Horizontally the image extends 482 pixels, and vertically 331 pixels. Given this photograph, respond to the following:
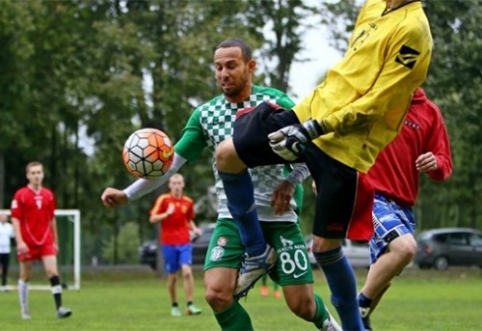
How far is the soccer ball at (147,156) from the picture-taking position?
7.43 metres

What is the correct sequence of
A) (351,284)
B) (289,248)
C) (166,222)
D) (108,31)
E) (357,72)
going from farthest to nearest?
(108,31), (166,222), (289,248), (351,284), (357,72)

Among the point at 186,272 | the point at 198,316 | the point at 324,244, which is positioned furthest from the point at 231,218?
the point at 186,272

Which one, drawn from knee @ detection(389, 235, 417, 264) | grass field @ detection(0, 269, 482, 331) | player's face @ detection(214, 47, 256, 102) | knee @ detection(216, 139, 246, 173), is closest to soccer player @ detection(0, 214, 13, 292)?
grass field @ detection(0, 269, 482, 331)

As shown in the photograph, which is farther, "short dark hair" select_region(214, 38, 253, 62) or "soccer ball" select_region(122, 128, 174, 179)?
"short dark hair" select_region(214, 38, 253, 62)

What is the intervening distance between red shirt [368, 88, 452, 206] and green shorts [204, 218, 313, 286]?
4.63 ft

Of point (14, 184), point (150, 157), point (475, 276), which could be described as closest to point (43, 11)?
point (14, 184)

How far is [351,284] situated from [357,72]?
1.45 metres

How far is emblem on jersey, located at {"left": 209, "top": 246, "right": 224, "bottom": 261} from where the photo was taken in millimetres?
7625

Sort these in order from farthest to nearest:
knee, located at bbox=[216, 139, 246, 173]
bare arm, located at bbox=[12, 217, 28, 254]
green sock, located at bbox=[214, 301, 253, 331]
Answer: bare arm, located at bbox=[12, 217, 28, 254]
green sock, located at bbox=[214, 301, 253, 331]
knee, located at bbox=[216, 139, 246, 173]

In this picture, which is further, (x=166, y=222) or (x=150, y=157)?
(x=166, y=222)

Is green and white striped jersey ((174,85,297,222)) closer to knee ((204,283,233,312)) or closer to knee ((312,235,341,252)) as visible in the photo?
knee ((204,283,233,312))

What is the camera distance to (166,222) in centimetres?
1738

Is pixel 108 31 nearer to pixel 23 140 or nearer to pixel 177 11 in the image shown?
pixel 177 11

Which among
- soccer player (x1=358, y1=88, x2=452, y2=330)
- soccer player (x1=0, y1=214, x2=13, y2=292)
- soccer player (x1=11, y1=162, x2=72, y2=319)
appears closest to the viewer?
soccer player (x1=358, y1=88, x2=452, y2=330)
